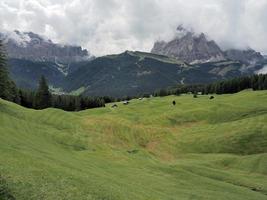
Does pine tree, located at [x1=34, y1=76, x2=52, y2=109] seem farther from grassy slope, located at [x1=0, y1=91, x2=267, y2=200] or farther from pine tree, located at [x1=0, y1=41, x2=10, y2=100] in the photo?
pine tree, located at [x1=0, y1=41, x2=10, y2=100]

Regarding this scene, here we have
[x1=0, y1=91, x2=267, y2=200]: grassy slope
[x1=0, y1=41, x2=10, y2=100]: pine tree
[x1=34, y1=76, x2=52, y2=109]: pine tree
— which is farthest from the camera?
[x1=34, y1=76, x2=52, y2=109]: pine tree

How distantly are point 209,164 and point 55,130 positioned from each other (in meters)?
30.9

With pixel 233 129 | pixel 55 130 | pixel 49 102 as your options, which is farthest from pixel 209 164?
pixel 49 102

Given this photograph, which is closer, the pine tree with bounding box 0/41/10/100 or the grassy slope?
the grassy slope

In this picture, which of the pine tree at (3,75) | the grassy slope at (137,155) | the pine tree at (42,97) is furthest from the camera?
the pine tree at (42,97)

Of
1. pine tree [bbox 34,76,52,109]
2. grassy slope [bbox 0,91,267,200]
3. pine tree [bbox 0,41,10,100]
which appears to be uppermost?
pine tree [bbox 0,41,10,100]

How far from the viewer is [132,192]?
152 ft

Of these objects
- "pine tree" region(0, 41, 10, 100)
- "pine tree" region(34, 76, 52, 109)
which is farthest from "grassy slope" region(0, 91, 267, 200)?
"pine tree" region(34, 76, 52, 109)

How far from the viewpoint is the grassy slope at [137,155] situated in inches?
1666

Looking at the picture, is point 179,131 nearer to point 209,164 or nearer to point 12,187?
point 209,164

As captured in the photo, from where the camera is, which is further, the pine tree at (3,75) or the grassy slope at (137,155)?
the pine tree at (3,75)

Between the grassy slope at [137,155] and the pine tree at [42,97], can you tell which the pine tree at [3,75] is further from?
the pine tree at [42,97]

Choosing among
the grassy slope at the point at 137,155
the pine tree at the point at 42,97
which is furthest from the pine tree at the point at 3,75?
the pine tree at the point at 42,97

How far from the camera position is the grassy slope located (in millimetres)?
42312
